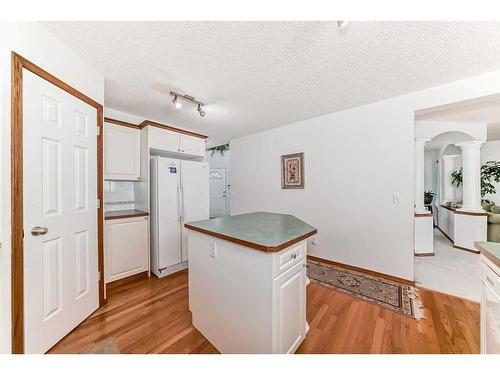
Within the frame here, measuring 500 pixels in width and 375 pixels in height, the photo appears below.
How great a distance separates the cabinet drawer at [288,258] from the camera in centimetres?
112

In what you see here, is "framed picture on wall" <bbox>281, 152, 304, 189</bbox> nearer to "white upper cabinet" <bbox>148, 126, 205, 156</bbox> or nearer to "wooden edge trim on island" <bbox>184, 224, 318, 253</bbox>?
"white upper cabinet" <bbox>148, 126, 205, 156</bbox>

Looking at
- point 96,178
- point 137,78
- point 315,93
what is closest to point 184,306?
point 96,178

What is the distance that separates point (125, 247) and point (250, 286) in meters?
1.95

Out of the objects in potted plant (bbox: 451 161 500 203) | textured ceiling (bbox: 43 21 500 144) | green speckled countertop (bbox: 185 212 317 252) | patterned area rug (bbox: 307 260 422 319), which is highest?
textured ceiling (bbox: 43 21 500 144)

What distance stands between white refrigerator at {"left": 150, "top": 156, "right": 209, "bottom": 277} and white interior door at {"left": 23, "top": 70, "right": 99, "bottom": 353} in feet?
2.64

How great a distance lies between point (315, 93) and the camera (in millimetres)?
2332

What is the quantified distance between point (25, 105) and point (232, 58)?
145cm

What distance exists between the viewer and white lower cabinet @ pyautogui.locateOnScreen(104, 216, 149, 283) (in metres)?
2.26

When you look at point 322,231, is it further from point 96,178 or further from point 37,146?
point 37,146

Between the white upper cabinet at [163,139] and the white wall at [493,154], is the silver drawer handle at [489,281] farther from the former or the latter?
the white wall at [493,154]

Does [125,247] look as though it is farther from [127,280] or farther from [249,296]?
[249,296]

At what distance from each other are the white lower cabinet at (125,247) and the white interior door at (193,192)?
510 millimetres

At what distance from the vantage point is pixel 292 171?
3418 mm

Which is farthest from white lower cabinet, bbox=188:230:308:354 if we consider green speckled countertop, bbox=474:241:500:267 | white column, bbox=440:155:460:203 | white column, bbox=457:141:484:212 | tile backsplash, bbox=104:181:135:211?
white column, bbox=440:155:460:203
